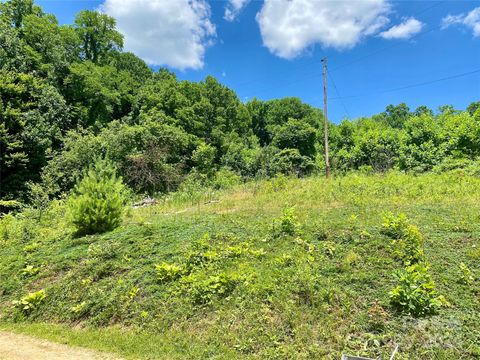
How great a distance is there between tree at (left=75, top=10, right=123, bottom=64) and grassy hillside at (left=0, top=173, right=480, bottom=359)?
25.5 metres

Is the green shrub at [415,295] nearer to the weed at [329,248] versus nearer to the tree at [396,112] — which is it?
the weed at [329,248]

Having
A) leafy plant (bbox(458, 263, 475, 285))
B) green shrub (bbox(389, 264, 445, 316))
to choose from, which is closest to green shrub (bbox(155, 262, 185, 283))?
green shrub (bbox(389, 264, 445, 316))

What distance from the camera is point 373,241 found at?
617 cm

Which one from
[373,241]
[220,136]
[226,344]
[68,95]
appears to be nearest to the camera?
[226,344]

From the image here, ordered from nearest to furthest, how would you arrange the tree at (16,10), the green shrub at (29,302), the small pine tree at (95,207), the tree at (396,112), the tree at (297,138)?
1. the green shrub at (29,302)
2. the small pine tree at (95,207)
3. the tree at (16,10)
4. the tree at (297,138)
5. the tree at (396,112)

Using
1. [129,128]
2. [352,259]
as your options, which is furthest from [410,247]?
[129,128]

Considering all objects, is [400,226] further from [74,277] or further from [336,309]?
[74,277]

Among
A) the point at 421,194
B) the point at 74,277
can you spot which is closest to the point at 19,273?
the point at 74,277

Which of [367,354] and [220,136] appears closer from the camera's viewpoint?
[367,354]

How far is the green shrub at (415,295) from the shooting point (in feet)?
14.5

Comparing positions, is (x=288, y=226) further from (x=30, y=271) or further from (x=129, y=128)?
(x=129, y=128)

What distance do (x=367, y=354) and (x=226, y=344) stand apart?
188cm

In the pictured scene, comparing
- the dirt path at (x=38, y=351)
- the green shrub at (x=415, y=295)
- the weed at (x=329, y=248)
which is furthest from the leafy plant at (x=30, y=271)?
the green shrub at (x=415, y=295)

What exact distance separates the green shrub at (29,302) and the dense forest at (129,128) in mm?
7565
